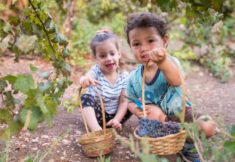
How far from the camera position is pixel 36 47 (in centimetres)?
234

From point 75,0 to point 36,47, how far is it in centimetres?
308

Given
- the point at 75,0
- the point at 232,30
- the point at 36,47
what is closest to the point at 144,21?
the point at 36,47

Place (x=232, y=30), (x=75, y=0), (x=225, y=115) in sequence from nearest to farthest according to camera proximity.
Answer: (x=225, y=115) < (x=75, y=0) < (x=232, y=30)

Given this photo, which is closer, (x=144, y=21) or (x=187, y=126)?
(x=187, y=126)

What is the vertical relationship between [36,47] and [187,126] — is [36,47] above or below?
above

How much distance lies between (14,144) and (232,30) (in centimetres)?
554

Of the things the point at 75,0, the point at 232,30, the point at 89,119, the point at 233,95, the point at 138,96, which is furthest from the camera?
the point at 232,30

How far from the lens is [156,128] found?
6.79 feet

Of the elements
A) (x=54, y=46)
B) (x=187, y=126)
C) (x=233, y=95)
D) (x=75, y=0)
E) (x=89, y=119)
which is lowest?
(x=233, y=95)

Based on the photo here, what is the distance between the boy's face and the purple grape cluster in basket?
40cm

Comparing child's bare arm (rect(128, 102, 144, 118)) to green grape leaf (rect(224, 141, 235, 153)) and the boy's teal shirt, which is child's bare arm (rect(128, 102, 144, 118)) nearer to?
the boy's teal shirt

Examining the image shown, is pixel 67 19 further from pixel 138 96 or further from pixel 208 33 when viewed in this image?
pixel 138 96

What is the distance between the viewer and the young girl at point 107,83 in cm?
282

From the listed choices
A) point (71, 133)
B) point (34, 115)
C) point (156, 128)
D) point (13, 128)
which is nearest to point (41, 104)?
point (34, 115)
